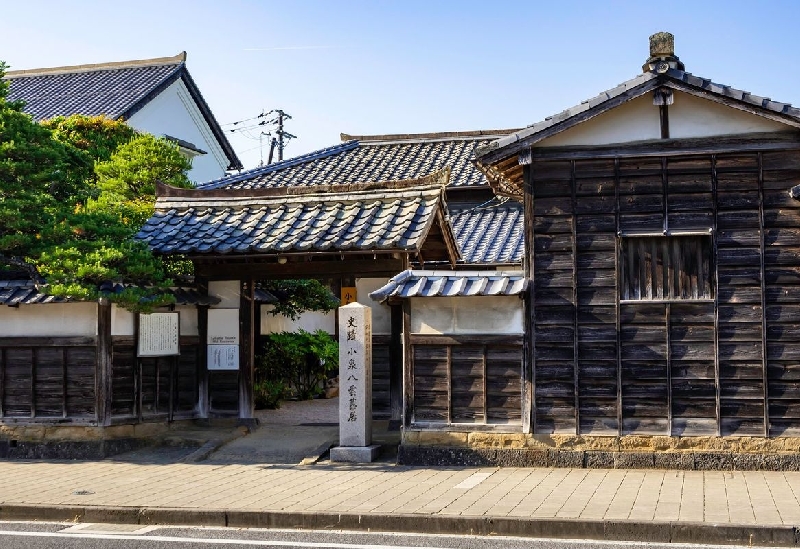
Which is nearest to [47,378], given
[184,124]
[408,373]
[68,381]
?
[68,381]

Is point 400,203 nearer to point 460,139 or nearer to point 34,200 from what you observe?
point 34,200

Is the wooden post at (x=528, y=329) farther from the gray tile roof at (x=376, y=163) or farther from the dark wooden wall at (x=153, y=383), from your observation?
the gray tile roof at (x=376, y=163)

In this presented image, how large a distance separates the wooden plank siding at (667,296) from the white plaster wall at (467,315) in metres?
0.36

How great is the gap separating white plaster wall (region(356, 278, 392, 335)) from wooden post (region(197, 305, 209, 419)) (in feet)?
9.82

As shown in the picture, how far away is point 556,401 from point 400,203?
516 centimetres

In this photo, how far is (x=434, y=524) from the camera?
10.3 meters

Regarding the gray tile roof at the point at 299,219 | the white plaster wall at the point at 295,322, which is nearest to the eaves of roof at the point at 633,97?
the gray tile roof at the point at 299,219

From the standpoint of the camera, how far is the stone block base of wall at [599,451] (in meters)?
13.3

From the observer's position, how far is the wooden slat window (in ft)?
45.0

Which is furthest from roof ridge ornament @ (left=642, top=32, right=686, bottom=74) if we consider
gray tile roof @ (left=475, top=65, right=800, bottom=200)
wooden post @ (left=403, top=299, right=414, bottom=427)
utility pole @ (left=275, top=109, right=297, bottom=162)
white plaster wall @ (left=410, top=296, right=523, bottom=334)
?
utility pole @ (left=275, top=109, right=297, bottom=162)

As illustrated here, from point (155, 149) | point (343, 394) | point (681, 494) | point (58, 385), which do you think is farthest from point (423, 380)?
point (155, 149)

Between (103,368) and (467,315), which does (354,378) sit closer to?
(467,315)

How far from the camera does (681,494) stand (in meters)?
11.4

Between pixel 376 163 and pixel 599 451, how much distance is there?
15.9 m
